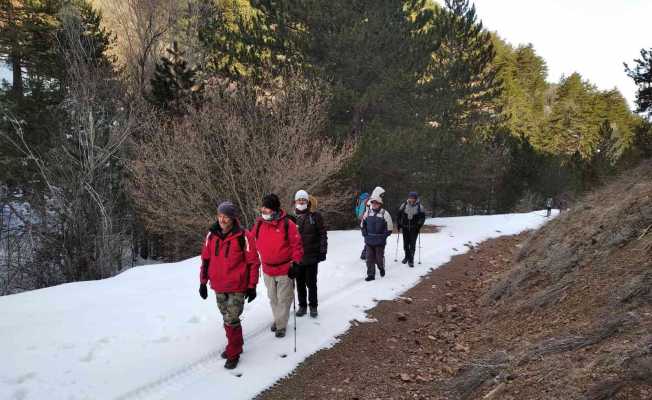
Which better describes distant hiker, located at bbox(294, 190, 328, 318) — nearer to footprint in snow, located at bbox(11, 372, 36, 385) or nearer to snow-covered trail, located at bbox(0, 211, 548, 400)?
snow-covered trail, located at bbox(0, 211, 548, 400)

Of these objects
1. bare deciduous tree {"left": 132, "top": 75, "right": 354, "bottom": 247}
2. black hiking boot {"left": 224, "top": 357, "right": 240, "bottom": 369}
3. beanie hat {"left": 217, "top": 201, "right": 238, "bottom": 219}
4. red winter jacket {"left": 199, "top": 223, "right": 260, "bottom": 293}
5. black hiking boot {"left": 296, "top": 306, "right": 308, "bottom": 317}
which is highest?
bare deciduous tree {"left": 132, "top": 75, "right": 354, "bottom": 247}

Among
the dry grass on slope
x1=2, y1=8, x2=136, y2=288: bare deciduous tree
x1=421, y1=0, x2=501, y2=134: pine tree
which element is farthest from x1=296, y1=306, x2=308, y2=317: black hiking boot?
x1=421, y1=0, x2=501, y2=134: pine tree

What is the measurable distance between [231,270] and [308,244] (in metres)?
1.64

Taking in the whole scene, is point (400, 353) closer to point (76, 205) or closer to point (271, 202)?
point (271, 202)

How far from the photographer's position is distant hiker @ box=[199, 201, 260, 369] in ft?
15.5

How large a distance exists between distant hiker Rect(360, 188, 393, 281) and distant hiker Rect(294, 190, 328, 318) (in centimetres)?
229

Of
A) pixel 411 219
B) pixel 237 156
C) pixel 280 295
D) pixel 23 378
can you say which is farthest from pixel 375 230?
pixel 237 156

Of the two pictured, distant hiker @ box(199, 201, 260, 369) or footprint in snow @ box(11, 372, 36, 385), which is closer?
footprint in snow @ box(11, 372, 36, 385)

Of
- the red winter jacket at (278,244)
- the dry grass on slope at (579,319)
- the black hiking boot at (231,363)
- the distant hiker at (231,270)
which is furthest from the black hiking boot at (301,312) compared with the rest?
the dry grass on slope at (579,319)

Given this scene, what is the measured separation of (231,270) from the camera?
4734 mm

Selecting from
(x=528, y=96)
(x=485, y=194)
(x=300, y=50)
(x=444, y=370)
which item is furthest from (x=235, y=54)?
(x=528, y=96)

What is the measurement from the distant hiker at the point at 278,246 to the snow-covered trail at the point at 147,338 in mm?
837

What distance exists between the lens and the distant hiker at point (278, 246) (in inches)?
207

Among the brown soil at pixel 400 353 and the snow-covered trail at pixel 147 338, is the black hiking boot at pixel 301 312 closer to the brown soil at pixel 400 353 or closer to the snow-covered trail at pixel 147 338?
the snow-covered trail at pixel 147 338
